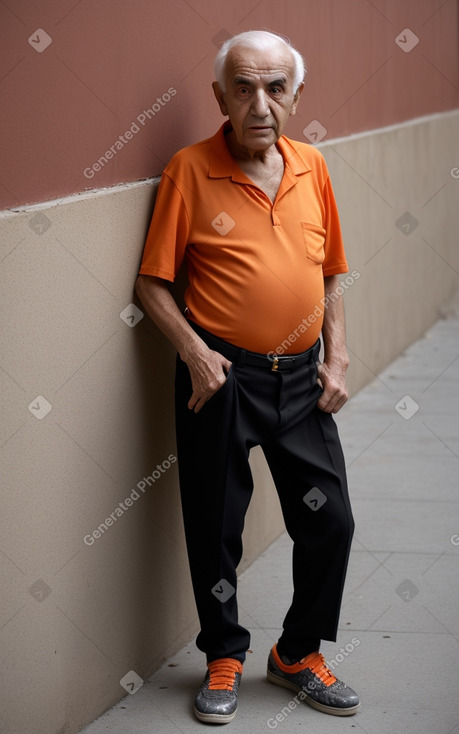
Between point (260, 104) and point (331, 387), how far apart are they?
0.89 m

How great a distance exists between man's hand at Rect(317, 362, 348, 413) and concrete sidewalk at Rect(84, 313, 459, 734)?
0.88 m

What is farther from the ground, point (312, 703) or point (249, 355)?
point (249, 355)

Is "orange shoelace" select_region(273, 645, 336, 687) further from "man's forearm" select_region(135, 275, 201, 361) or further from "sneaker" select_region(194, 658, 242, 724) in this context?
"man's forearm" select_region(135, 275, 201, 361)

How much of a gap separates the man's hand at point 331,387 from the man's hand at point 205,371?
0.39 meters

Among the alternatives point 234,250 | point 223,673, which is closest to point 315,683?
point 223,673

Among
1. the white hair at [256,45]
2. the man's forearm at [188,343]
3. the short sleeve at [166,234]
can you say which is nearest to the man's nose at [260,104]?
the white hair at [256,45]

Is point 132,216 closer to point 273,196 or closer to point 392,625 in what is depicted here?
point 273,196

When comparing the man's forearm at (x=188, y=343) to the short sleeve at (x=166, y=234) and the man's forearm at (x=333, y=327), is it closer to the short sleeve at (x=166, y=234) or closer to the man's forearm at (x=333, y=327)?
the short sleeve at (x=166, y=234)

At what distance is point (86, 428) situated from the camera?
3.08 metres

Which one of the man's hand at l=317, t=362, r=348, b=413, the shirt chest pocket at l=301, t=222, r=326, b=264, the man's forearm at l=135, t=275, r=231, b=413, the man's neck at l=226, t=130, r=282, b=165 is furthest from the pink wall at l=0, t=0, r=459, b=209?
the man's hand at l=317, t=362, r=348, b=413

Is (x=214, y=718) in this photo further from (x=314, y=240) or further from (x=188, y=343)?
(x=314, y=240)

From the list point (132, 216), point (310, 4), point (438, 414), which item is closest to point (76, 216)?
point (132, 216)

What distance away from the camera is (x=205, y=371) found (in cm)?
317

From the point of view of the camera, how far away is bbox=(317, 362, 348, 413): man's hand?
3.42m
